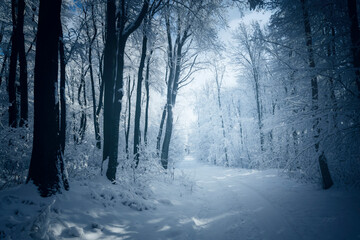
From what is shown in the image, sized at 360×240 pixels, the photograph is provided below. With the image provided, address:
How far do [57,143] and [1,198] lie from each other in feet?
4.46

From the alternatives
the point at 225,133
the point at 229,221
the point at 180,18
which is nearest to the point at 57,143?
the point at 229,221

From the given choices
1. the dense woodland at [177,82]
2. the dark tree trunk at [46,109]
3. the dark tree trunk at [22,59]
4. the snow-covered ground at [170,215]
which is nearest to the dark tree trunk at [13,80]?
the dense woodland at [177,82]

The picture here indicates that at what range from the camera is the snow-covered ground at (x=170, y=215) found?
285cm

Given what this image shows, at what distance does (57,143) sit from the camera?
388 cm

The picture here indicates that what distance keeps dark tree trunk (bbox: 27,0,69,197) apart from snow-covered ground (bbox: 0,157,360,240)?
1.14 ft

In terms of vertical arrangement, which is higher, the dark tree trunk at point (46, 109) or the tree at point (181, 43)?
the tree at point (181, 43)

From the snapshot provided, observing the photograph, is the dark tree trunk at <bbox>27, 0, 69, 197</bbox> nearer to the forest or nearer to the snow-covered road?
the forest

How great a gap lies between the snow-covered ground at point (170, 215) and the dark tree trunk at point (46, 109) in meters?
0.35

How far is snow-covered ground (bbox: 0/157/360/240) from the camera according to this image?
2846mm

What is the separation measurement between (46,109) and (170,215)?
175 inches

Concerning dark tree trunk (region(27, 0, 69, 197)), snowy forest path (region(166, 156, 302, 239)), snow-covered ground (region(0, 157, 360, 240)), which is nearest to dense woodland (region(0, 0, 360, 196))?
dark tree trunk (region(27, 0, 69, 197))

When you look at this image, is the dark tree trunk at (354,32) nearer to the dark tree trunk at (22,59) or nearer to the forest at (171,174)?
the forest at (171,174)

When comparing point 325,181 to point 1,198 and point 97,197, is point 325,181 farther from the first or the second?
point 1,198

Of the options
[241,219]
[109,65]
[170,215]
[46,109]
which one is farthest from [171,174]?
[46,109]
